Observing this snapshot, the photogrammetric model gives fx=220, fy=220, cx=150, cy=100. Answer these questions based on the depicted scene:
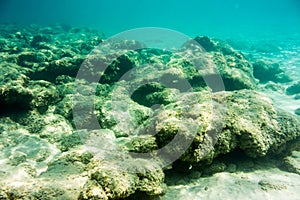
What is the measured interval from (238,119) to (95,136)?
3.30 meters

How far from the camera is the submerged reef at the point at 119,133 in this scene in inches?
132

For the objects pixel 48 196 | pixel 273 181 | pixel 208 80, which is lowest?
pixel 273 181

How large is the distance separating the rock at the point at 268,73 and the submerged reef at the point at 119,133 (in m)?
8.65

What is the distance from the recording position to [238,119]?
496 cm

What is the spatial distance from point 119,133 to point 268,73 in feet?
42.3

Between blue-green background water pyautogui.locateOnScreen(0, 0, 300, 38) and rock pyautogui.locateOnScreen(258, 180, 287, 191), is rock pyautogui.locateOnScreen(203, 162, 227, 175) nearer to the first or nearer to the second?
rock pyautogui.locateOnScreen(258, 180, 287, 191)

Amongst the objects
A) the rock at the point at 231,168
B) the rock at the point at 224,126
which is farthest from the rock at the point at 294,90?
the rock at the point at 231,168

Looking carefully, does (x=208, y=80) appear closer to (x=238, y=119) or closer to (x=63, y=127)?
(x=238, y=119)

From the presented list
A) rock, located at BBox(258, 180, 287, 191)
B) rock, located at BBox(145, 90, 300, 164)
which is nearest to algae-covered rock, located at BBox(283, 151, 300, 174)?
rock, located at BBox(145, 90, 300, 164)

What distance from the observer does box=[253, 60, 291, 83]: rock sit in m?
14.6

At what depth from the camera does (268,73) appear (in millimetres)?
15023

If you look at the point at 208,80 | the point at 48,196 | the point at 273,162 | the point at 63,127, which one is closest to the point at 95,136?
the point at 63,127

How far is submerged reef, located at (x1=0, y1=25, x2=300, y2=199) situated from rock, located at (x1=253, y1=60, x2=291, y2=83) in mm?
8648

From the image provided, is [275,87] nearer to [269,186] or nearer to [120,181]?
[269,186]
